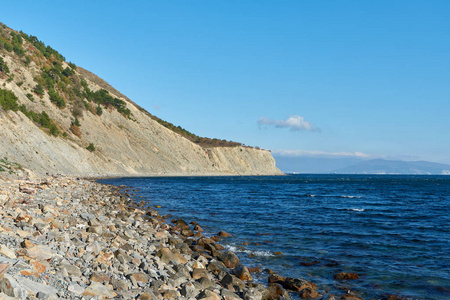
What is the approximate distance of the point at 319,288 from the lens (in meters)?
11.1

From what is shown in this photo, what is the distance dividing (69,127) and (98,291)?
68.3 metres

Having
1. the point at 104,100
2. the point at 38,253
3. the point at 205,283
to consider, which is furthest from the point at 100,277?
the point at 104,100

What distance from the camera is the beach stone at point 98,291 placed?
6.75m

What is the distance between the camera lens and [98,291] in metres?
6.93

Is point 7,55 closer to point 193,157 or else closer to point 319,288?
point 193,157

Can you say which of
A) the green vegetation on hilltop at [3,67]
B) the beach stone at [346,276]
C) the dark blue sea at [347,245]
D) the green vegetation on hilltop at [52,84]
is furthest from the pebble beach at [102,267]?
the green vegetation on hilltop at [3,67]

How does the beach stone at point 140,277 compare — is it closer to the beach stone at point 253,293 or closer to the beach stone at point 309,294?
the beach stone at point 253,293

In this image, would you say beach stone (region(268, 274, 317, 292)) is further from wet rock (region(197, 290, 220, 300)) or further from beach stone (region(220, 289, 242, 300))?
wet rock (region(197, 290, 220, 300))

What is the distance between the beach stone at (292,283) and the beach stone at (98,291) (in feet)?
19.8

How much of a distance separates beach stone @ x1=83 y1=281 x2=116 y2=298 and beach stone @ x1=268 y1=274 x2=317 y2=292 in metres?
6.02

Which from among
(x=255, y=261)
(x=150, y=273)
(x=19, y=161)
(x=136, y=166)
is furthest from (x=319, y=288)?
(x=136, y=166)

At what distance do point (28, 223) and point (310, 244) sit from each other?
12767 mm

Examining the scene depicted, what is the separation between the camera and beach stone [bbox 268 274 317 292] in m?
10.8

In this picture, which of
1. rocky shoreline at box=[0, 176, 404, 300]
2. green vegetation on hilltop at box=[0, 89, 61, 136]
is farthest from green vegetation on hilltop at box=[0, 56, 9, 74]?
rocky shoreline at box=[0, 176, 404, 300]
